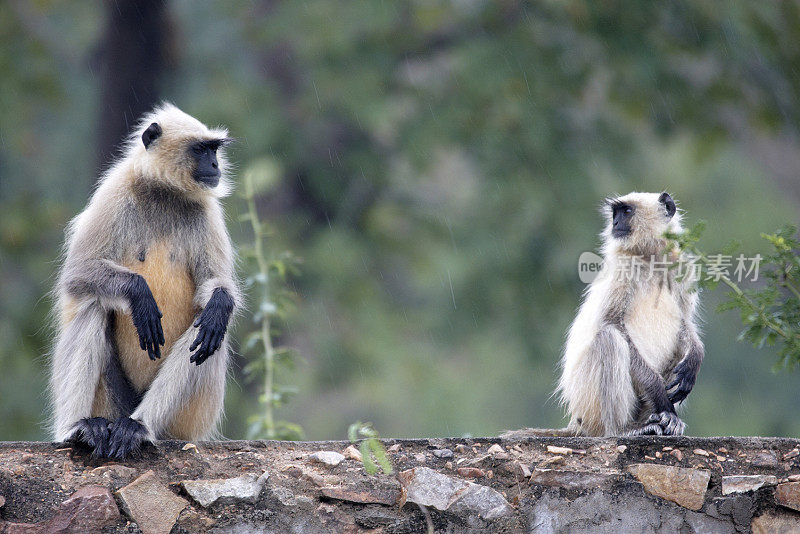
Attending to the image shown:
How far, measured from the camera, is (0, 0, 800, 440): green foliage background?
32.8 ft

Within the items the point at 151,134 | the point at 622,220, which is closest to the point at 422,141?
the point at 622,220

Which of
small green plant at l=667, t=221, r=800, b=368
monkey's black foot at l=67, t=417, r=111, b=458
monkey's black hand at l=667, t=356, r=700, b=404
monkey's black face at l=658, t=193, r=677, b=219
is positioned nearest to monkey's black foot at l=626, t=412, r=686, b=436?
monkey's black hand at l=667, t=356, r=700, b=404

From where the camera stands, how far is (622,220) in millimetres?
4969

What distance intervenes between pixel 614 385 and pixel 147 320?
1907 mm

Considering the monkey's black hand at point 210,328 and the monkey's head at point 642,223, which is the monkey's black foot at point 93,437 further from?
the monkey's head at point 642,223

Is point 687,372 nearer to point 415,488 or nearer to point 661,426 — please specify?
point 661,426

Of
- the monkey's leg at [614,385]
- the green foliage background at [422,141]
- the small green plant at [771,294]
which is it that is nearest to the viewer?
the small green plant at [771,294]

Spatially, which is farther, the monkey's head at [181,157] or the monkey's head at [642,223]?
the monkey's head at [642,223]

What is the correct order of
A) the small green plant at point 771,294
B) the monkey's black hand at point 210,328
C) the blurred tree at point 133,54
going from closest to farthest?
the small green plant at point 771,294 → the monkey's black hand at point 210,328 → the blurred tree at point 133,54

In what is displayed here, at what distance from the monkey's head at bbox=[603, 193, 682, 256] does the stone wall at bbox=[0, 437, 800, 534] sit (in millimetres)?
1221

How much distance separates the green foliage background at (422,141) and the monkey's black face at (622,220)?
193 inches

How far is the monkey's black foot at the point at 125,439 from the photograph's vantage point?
12.2ft

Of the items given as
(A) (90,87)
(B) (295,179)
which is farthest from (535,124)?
(A) (90,87)

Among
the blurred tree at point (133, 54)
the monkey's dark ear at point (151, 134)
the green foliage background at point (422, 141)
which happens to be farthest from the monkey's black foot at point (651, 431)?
the blurred tree at point (133, 54)
